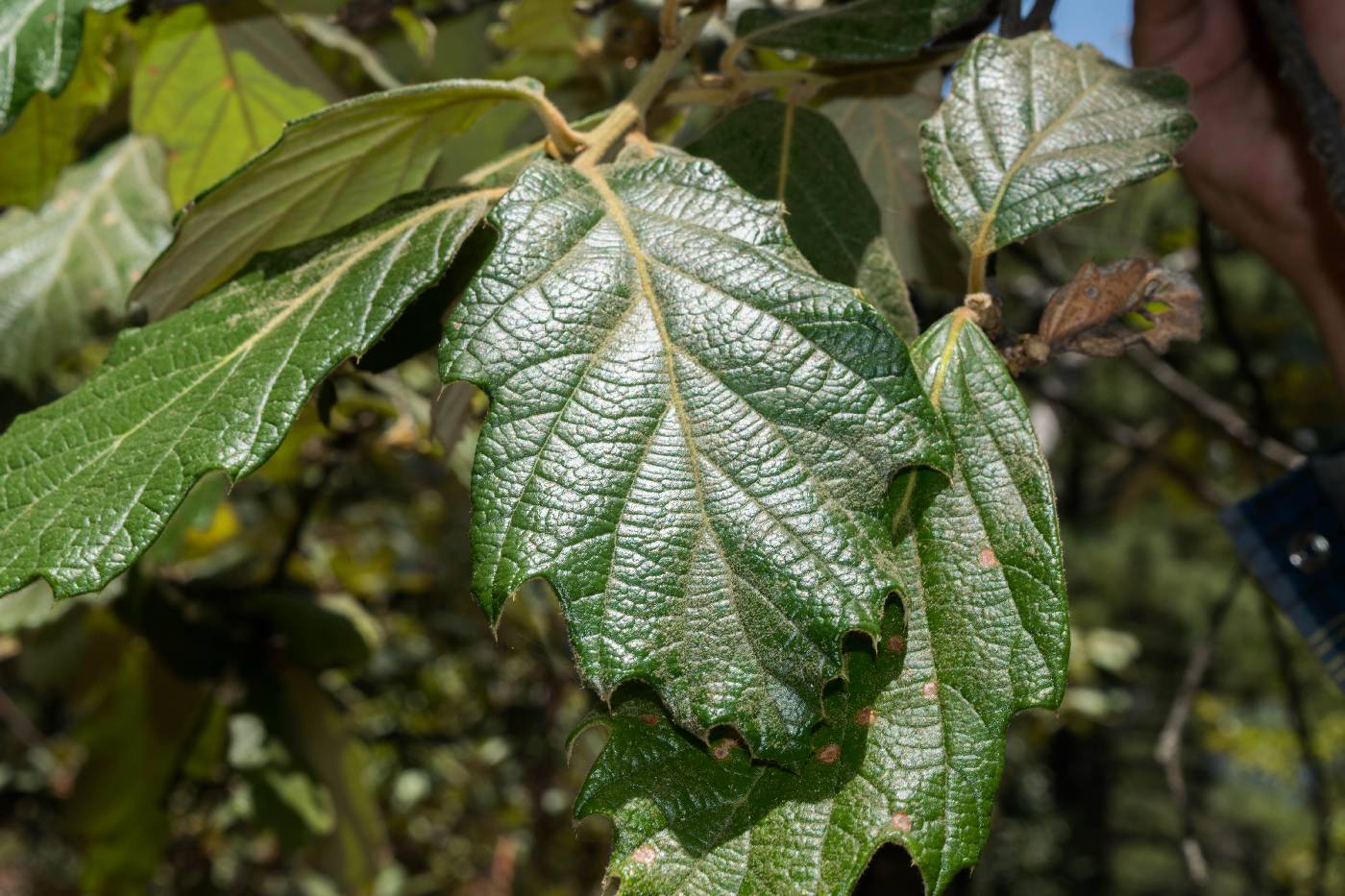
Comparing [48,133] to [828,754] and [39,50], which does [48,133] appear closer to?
[39,50]

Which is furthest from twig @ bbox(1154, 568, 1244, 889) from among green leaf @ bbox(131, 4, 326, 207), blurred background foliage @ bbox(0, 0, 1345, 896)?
green leaf @ bbox(131, 4, 326, 207)

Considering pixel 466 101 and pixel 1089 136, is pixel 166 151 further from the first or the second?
pixel 1089 136

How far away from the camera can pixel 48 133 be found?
110 cm

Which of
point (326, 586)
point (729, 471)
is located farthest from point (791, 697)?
point (326, 586)

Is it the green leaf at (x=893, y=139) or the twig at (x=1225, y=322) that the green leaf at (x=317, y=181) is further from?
the twig at (x=1225, y=322)

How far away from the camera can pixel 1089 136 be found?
2.33ft

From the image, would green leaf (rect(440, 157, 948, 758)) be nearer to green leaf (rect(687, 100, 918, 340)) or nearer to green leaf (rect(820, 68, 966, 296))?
green leaf (rect(687, 100, 918, 340))

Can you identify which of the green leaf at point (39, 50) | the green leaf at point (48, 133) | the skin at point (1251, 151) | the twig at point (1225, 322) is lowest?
the twig at point (1225, 322)

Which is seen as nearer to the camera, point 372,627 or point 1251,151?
point 1251,151

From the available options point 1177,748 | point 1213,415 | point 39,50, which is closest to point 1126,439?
point 1213,415

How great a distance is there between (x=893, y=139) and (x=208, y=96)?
2.32 feet

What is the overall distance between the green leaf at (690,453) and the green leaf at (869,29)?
273 millimetres

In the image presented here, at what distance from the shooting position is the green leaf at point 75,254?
1217 mm

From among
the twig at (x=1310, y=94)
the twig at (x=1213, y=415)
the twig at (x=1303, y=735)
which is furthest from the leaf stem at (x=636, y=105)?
the twig at (x=1303, y=735)
